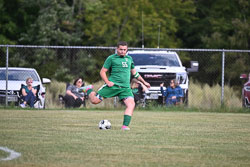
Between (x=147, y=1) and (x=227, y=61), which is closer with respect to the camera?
(x=227, y=61)

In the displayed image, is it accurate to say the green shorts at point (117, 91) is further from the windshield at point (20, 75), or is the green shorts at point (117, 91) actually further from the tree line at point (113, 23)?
the tree line at point (113, 23)

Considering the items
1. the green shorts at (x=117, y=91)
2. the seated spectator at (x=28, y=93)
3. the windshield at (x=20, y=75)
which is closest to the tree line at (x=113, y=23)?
the windshield at (x=20, y=75)

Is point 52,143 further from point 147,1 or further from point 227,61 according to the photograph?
point 147,1

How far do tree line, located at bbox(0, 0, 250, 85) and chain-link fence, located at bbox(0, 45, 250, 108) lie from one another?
1.43ft

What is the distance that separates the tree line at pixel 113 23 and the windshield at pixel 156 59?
1502 centimetres

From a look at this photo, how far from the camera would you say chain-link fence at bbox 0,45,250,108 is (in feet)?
64.2

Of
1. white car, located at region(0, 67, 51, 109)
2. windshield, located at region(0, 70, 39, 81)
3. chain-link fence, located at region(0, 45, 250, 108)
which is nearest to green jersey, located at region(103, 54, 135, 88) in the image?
white car, located at region(0, 67, 51, 109)

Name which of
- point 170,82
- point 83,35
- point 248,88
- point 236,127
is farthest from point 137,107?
point 83,35

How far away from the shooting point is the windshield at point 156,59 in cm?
1884

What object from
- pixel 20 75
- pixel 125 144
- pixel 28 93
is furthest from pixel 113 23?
pixel 125 144

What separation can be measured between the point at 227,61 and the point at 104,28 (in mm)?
7998

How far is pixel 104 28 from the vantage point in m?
36.7

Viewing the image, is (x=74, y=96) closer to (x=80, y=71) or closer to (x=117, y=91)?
(x=117, y=91)

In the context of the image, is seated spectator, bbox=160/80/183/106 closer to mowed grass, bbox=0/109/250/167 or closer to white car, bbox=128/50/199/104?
white car, bbox=128/50/199/104
